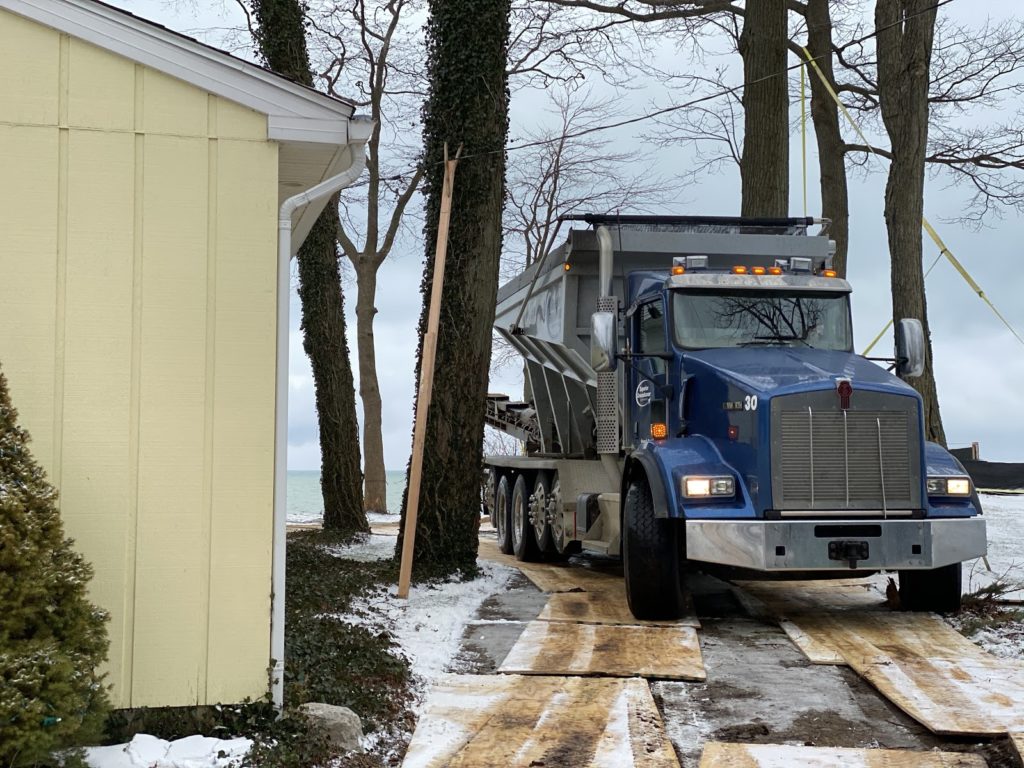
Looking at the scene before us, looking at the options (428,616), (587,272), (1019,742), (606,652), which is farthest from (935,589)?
(587,272)

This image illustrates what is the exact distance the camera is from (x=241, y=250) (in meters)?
5.16

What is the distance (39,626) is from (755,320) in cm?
659

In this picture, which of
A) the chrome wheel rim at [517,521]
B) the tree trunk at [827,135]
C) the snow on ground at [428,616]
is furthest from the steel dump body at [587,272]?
the tree trunk at [827,135]

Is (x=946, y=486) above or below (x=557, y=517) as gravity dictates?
above

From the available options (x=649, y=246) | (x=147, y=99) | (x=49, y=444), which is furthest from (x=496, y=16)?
(x=49, y=444)

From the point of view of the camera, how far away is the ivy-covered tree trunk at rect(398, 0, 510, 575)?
34.3 feet

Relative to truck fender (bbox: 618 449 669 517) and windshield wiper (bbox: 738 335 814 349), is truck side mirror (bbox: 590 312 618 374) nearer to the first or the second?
truck fender (bbox: 618 449 669 517)

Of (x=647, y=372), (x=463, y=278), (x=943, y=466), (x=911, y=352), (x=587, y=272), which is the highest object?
(x=587, y=272)

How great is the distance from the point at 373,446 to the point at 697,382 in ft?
49.8

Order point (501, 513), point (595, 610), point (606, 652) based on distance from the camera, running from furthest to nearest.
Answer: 1. point (501, 513)
2. point (595, 610)
3. point (606, 652)

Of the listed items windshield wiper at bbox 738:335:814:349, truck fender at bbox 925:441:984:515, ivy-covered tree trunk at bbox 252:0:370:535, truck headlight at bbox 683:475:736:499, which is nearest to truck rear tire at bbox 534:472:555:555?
ivy-covered tree trunk at bbox 252:0:370:535

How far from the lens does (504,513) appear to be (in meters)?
14.5

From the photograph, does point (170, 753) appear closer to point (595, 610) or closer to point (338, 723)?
point (338, 723)

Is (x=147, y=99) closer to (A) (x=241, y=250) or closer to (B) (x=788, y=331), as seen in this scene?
(A) (x=241, y=250)
